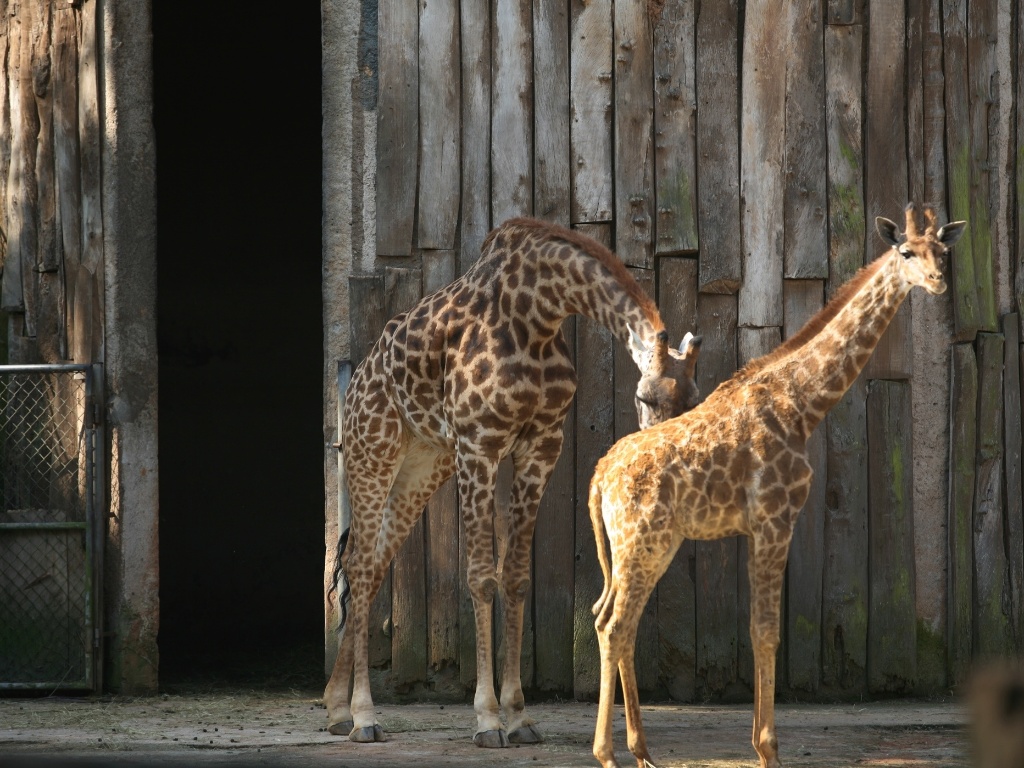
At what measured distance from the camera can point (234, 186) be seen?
37.4ft

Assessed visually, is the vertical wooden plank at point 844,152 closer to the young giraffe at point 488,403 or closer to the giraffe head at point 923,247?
the young giraffe at point 488,403

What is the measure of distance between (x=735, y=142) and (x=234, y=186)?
585cm

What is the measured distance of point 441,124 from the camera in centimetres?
708

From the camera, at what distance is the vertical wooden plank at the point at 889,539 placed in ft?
22.3

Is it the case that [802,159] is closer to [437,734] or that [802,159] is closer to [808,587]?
[808,587]

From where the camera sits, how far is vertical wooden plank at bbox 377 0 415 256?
23.3ft

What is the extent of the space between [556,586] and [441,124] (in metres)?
2.67

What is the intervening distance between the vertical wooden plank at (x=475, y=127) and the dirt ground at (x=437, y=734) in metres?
2.58

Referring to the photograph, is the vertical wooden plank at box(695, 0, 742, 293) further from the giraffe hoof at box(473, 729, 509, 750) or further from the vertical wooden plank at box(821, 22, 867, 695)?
the giraffe hoof at box(473, 729, 509, 750)

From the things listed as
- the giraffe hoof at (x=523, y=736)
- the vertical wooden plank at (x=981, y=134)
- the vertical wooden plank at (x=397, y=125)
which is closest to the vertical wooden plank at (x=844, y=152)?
the vertical wooden plank at (x=981, y=134)

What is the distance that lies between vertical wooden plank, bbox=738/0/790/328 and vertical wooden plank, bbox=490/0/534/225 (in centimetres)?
121

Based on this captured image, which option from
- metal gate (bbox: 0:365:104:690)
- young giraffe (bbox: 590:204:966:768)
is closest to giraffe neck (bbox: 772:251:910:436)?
young giraffe (bbox: 590:204:966:768)

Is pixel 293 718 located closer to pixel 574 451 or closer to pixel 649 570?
pixel 574 451

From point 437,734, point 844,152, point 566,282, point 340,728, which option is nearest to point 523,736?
point 437,734
